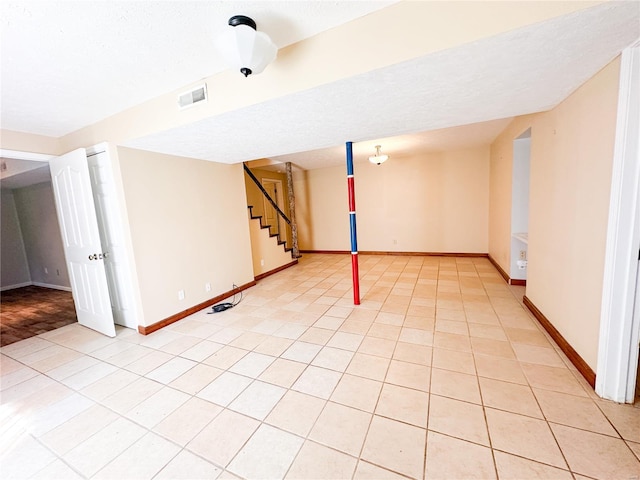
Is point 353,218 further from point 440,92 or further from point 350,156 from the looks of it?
point 440,92

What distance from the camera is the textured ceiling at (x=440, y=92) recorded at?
1.25m

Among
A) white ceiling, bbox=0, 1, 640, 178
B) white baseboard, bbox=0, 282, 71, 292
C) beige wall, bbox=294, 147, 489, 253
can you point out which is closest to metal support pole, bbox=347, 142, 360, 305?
white ceiling, bbox=0, 1, 640, 178

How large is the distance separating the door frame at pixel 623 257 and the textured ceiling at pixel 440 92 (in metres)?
0.32

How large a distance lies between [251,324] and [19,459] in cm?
183

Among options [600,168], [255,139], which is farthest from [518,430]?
[255,139]

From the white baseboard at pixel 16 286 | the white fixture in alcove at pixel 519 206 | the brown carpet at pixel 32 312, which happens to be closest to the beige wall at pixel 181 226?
the brown carpet at pixel 32 312

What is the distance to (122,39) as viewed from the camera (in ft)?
4.89

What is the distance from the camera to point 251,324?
9.88 feet

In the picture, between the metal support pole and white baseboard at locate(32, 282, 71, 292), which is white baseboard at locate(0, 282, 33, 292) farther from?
the metal support pole

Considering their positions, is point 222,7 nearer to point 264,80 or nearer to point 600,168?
point 264,80

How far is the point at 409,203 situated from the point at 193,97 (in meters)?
5.23

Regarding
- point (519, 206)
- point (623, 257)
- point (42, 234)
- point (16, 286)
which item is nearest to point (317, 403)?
point (623, 257)

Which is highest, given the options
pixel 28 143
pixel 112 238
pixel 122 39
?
pixel 122 39

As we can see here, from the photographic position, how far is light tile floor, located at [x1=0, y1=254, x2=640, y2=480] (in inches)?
51.9
